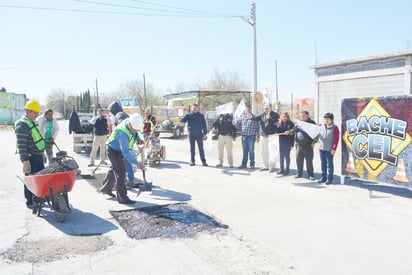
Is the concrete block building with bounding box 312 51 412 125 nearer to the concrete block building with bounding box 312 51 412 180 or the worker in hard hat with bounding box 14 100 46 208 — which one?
the concrete block building with bounding box 312 51 412 180

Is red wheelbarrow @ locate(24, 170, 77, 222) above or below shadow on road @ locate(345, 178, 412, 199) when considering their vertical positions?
above

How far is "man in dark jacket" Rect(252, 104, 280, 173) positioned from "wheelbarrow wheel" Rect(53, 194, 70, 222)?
6.01m

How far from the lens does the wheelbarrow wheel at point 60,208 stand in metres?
5.62

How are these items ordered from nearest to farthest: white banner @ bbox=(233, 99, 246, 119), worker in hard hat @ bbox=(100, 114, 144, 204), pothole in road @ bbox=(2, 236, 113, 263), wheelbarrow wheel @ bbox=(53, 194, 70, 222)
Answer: pothole in road @ bbox=(2, 236, 113, 263)
wheelbarrow wheel @ bbox=(53, 194, 70, 222)
worker in hard hat @ bbox=(100, 114, 144, 204)
white banner @ bbox=(233, 99, 246, 119)

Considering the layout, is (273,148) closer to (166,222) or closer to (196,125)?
(196,125)

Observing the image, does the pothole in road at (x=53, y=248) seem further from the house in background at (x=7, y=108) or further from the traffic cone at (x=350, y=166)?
the house in background at (x=7, y=108)

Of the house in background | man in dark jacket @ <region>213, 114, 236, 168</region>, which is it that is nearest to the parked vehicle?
man in dark jacket @ <region>213, 114, 236, 168</region>

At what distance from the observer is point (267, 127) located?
33.2ft

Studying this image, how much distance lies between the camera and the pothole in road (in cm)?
433

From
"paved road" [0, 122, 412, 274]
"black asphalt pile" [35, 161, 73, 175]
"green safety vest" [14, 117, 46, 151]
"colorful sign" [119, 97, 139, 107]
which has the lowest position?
"paved road" [0, 122, 412, 274]

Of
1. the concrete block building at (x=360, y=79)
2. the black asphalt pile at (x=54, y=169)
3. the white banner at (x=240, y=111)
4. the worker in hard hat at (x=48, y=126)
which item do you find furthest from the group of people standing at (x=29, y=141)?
the concrete block building at (x=360, y=79)

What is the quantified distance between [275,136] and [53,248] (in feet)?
22.5

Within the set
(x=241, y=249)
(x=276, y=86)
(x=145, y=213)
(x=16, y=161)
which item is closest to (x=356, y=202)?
(x=241, y=249)

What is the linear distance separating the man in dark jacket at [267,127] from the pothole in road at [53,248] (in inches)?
246
